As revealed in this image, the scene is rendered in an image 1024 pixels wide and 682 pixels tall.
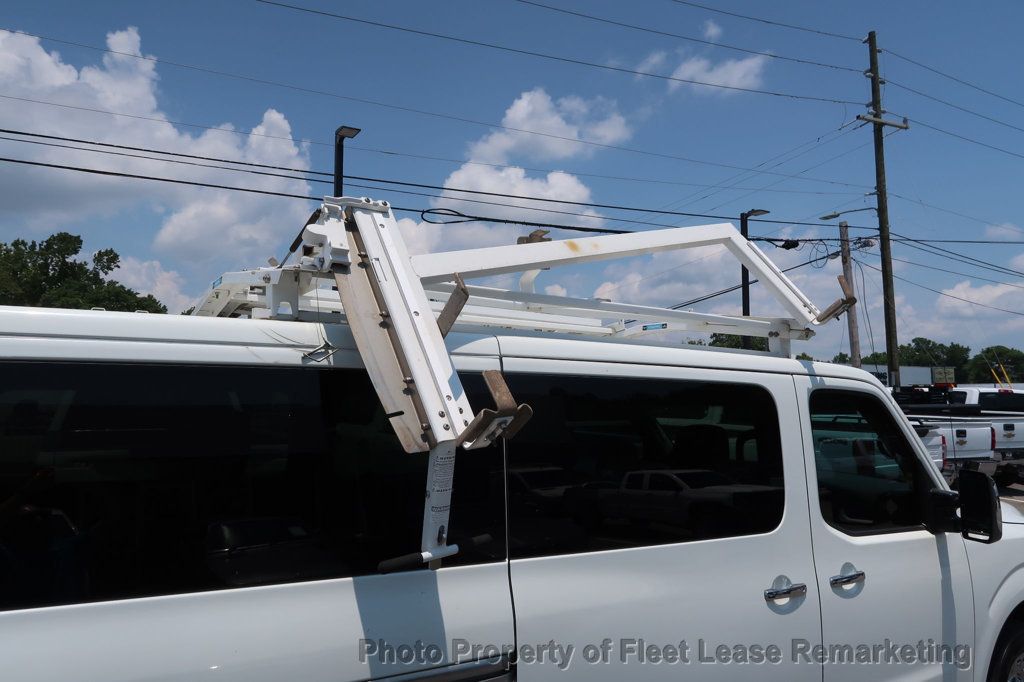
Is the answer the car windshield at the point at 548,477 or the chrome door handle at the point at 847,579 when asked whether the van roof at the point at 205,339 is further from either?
the chrome door handle at the point at 847,579

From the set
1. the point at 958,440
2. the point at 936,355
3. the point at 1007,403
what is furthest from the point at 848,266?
the point at 936,355

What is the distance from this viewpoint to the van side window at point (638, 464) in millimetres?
2547

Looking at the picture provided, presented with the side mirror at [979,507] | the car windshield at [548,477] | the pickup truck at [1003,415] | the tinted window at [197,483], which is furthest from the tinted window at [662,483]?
the pickup truck at [1003,415]

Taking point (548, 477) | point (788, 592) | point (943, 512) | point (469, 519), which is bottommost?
point (788, 592)

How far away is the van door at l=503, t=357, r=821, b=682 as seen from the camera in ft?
8.19

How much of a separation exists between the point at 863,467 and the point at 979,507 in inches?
20.7

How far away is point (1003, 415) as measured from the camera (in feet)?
46.8

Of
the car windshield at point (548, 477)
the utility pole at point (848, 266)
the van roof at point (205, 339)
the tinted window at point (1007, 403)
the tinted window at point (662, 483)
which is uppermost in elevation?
the utility pole at point (848, 266)

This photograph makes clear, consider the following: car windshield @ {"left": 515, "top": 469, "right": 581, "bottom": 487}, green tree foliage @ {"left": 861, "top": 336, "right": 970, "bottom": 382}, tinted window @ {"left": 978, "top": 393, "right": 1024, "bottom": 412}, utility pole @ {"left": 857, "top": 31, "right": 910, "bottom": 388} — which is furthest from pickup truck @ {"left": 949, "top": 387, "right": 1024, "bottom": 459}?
green tree foliage @ {"left": 861, "top": 336, "right": 970, "bottom": 382}

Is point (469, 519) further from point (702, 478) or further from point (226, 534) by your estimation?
point (702, 478)

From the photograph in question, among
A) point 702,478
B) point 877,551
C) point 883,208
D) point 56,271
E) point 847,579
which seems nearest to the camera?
point 702,478

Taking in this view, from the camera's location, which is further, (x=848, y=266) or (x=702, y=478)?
(x=848, y=266)

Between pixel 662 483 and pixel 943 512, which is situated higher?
pixel 662 483

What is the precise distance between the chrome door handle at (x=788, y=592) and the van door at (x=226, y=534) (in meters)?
1.11
